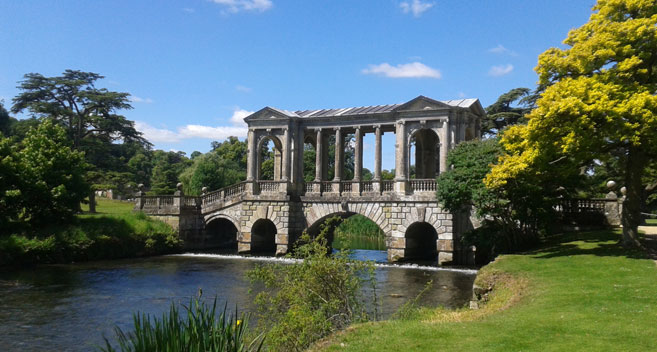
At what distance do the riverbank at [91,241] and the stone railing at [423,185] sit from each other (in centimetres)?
1689

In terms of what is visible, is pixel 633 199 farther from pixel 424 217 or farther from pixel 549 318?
pixel 424 217

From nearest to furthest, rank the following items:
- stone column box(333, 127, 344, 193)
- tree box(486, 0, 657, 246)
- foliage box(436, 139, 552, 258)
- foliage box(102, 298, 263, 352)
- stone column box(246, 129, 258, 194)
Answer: foliage box(102, 298, 263, 352) → tree box(486, 0, 657, 246) → foliage box(436, 139, 552, 258) → stone column box(333, 127, 344, 193) → stone column box(246, 129, 258, 194)

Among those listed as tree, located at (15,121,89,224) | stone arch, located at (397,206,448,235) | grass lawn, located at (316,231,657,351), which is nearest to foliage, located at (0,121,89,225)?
tree, located at (15,121,89,224)

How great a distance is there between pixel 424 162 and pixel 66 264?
932 inches

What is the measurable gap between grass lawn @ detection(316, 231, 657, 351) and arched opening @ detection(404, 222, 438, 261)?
1502cm

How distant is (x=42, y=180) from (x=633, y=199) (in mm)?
29946

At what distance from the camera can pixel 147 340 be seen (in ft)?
24.7

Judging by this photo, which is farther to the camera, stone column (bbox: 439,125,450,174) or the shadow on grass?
stone column (bbox: 439,125,450,174)

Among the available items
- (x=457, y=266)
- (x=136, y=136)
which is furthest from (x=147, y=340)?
(x=136, y=136)

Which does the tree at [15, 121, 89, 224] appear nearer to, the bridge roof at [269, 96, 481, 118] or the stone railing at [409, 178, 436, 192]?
the bridge roof at [269, 96, 481, 118]

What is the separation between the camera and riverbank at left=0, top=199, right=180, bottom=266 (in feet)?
90.6

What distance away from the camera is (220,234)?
41.2m

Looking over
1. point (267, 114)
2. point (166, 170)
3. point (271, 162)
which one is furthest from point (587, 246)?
point (166, 170)

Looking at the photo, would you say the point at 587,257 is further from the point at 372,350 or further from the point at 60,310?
the point at 60,310
